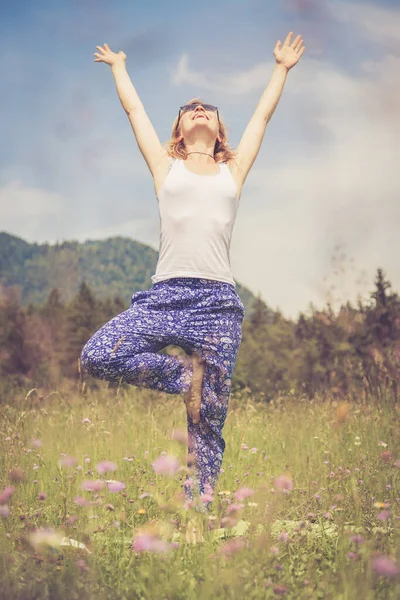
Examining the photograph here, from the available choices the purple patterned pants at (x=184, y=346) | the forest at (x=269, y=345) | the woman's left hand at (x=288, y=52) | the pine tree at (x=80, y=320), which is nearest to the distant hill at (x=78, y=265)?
the forest at (x=269, y=345)

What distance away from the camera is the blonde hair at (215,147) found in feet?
13.7

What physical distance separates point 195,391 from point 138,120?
1743 millimetres

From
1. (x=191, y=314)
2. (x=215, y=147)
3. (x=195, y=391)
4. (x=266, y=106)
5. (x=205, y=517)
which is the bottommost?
(x=205, y=517)

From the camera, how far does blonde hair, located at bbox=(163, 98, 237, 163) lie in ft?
13.7

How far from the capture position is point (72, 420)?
5457 mm

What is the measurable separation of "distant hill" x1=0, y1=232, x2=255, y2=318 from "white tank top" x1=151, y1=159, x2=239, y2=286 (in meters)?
95.1

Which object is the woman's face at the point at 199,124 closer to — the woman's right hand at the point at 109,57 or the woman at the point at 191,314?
the woman at the point at 191,314

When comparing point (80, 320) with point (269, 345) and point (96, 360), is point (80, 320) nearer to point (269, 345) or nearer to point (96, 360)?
point (269, 345)

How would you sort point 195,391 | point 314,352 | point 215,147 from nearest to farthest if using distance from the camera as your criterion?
1. point 195,391
2. point 215,147
3. point 314,352

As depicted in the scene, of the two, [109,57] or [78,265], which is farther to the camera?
[78,265]

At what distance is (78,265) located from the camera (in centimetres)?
11394

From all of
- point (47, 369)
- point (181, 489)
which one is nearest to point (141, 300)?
point (181, 489)

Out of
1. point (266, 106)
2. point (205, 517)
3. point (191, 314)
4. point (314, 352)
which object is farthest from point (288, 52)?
point (314, 352)

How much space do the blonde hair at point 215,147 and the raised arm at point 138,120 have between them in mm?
76
